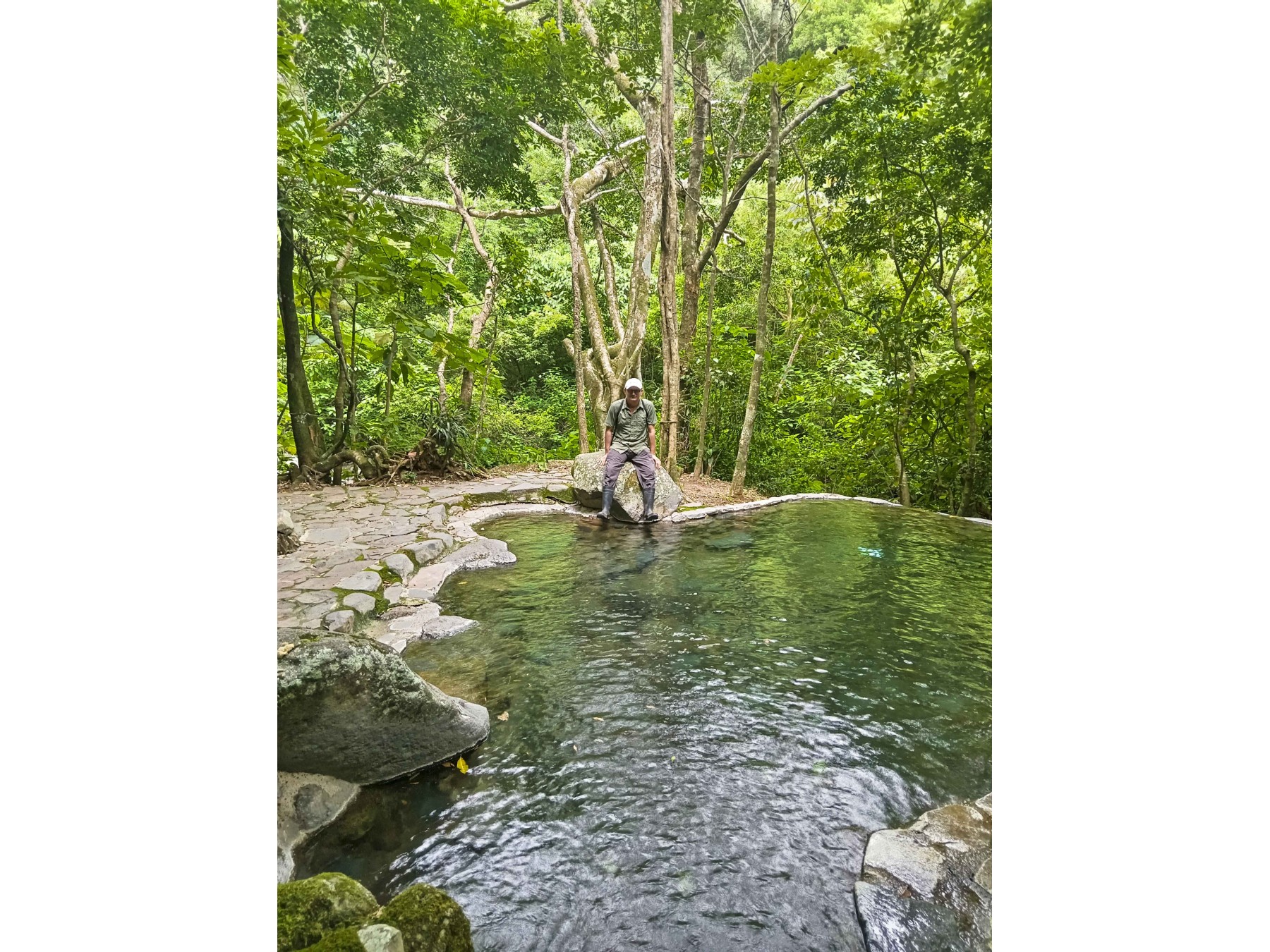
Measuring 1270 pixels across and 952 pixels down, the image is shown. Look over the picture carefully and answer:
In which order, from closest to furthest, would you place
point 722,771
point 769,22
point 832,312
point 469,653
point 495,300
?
point 722,771 → point 469,653 → point 769,22 → point 832,312 → point 495,300

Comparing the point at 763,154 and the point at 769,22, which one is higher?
the point at 763,154

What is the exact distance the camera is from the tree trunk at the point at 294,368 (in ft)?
7.06

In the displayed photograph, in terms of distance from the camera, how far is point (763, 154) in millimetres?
4672

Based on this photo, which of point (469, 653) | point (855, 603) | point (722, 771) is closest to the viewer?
point (722, 771)

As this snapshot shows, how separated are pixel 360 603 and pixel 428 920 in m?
1.51

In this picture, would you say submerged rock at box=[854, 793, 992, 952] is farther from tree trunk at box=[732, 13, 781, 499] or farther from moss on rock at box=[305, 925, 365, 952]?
tree trunk at box=[732, 13, 781, 499]

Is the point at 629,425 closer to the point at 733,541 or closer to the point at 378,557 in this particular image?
the point at 733,541

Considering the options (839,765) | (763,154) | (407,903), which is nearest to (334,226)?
(407,903)

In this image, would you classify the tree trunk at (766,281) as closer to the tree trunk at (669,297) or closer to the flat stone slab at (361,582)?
the tree trunk at (669,297)

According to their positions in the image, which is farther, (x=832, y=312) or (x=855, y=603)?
(x=832, y=312)

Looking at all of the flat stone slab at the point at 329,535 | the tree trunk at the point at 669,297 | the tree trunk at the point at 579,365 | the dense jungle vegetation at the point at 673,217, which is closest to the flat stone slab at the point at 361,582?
the flat stone slab at the point at 329,535

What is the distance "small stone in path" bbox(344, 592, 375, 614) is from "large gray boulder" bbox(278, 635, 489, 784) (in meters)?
0.82
